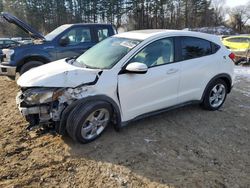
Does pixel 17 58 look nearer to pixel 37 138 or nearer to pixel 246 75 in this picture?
pixel 37 138

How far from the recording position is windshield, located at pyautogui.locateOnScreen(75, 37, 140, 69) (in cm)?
442

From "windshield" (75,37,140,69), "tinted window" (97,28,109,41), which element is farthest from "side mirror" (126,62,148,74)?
"tinted window" (97,28,109,41)

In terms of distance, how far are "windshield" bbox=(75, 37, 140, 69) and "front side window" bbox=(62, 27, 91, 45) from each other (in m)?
3.32

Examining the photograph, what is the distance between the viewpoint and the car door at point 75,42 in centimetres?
808

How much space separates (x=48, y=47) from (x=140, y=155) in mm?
5102

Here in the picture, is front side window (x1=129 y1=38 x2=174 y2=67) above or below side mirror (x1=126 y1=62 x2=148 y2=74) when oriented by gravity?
above

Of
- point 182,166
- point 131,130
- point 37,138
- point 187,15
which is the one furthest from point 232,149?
point 187,15

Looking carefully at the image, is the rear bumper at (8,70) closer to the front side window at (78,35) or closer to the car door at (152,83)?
the front side window at (78,35)

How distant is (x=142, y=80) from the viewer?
437cm

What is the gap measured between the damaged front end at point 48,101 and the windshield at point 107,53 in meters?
0.64

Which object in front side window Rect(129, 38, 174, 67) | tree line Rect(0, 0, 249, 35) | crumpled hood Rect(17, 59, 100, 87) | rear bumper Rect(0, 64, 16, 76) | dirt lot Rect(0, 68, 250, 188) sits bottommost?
dirt lot Rect(0, 68, 250, 188)

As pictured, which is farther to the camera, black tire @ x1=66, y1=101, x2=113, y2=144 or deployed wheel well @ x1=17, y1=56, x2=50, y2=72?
deployed wheel well @ x1=17, y1=56, x2=50, y2=72

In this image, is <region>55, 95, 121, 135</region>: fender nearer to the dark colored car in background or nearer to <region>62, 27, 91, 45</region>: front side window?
the dark colored car in background

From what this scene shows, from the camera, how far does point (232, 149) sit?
4.18 m
